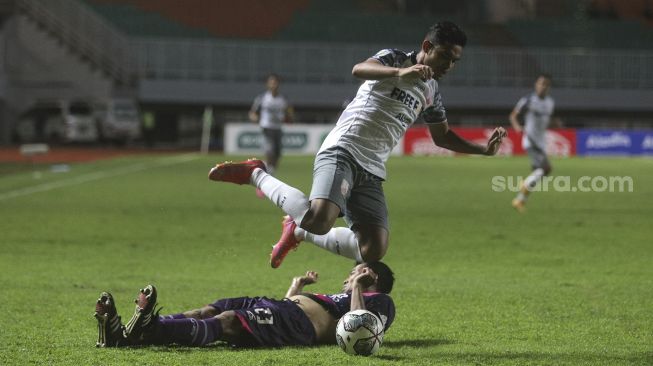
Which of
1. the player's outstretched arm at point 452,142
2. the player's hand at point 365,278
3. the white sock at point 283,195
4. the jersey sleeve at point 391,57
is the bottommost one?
the player's hand at point 365,278

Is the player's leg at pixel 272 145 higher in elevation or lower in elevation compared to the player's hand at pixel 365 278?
higher

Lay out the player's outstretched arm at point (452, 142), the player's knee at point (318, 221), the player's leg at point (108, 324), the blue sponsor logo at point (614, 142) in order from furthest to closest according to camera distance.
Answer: the blue sponsor logo at point (614, 142) < the player's outstretched arm at point (452, 142) < the player's knee at point (318, 221) < the player's leg at point (108, 324)

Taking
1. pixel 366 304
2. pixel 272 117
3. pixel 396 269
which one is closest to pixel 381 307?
pixel 366 304

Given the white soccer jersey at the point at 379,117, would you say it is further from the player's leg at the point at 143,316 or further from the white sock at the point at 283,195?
the player's leg at the point at 143,316

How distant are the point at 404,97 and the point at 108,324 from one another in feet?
8.54

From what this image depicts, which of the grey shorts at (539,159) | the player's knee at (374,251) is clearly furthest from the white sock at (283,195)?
the grey shorts at (539,159)

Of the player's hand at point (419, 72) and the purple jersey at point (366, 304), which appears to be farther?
the purple jersey at point (366, 304)

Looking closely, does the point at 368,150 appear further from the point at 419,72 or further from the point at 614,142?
the point at 614,142

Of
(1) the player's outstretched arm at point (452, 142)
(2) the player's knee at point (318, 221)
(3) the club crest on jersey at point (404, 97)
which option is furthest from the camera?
(1) the player's outstretched arm at point (452, 142)

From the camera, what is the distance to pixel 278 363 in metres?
6.23

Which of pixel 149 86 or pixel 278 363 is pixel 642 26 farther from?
pixel 278 363

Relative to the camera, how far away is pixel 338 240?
7.96 m

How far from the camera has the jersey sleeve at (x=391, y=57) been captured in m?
7.23

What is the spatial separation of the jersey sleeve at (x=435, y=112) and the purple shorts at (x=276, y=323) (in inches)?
79.5
